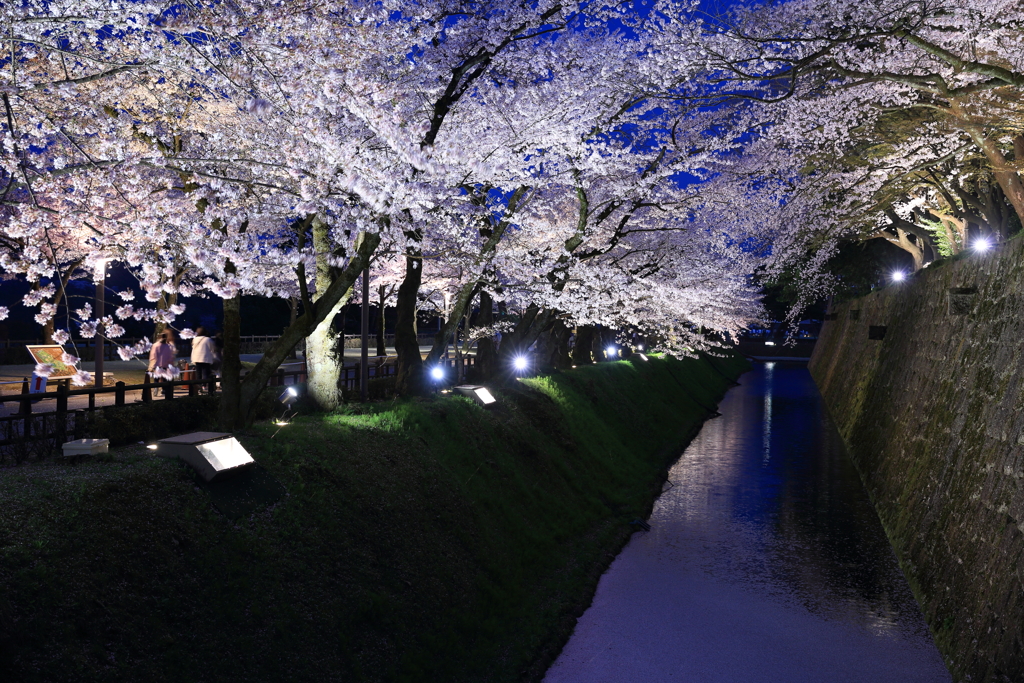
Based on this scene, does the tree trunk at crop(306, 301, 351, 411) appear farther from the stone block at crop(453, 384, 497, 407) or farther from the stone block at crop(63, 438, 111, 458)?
the stone block at crop(63, 438, 111, 458)

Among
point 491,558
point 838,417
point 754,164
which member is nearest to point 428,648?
point 491,558

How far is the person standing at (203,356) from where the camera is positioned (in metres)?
17.2

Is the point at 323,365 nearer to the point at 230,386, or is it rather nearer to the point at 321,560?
the point at 230,386

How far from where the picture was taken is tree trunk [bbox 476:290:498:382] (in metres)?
21.8

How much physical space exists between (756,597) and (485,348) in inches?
477

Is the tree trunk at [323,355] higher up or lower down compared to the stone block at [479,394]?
higher up

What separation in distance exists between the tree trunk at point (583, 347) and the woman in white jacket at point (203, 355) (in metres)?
18.0

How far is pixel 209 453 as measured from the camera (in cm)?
841

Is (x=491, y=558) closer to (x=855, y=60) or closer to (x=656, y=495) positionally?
(x=656, y=495)

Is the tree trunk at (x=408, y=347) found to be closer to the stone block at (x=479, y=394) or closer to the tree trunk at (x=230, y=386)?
the stone block at (x=479, y=394)

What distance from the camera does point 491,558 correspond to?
37.3 feet

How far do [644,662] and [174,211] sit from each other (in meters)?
8.51

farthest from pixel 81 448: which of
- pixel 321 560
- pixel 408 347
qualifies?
pixel 408 347

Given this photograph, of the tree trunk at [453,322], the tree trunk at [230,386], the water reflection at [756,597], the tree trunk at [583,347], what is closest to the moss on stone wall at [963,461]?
the water reflection at [756,597]
